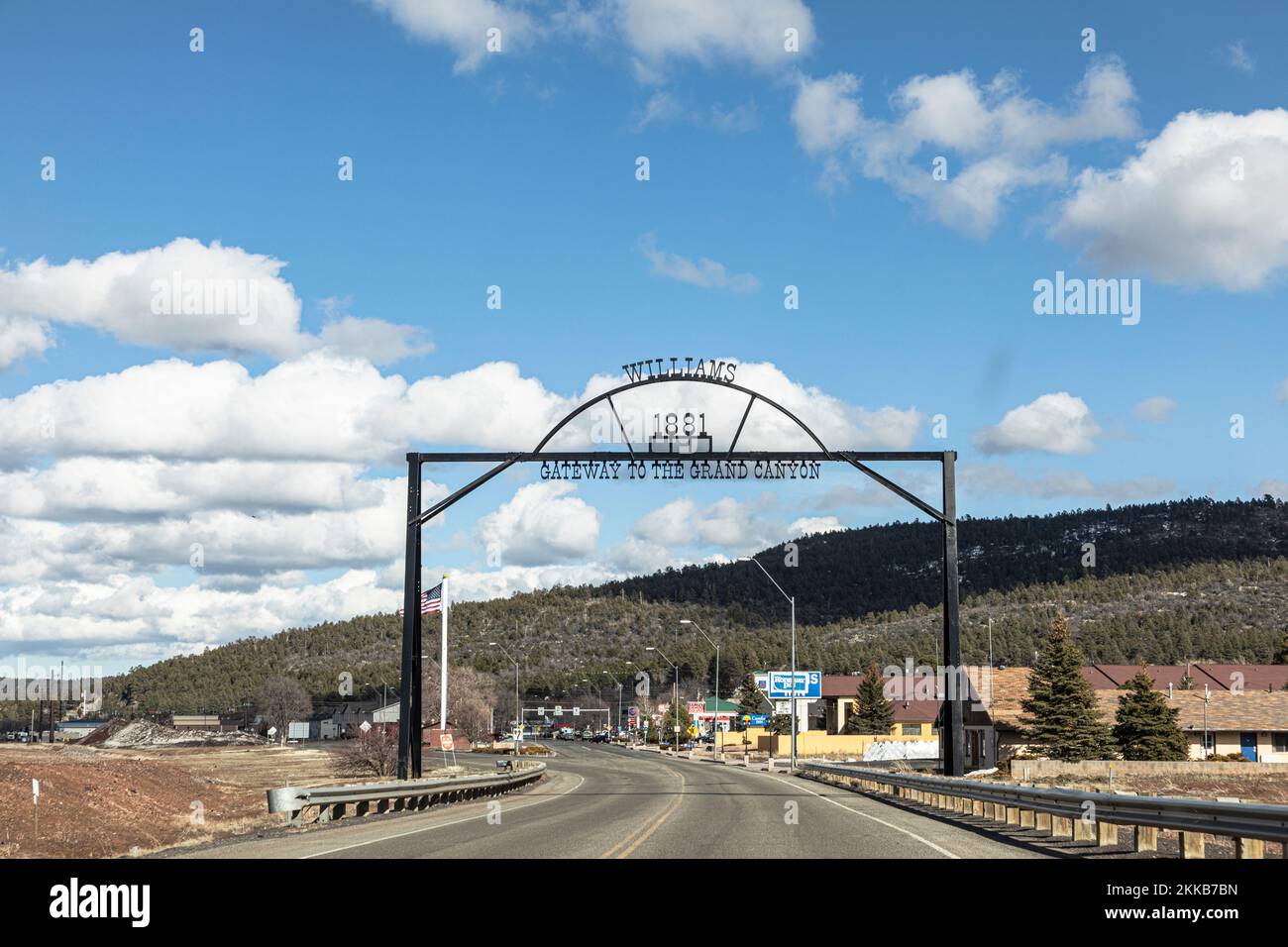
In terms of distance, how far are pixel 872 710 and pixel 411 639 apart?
87319 mm

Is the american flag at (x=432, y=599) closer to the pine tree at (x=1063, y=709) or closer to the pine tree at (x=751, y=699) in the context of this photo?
the pine tree at (x=1063, y=709)

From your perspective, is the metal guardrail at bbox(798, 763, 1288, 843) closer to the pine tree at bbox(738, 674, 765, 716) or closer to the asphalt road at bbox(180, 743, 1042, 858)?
the asphalt road at bbox(180, 743, 1042, 858)

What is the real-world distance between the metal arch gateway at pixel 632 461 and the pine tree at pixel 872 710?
81.8 m

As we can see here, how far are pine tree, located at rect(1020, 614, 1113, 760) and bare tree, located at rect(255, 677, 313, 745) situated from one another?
9577 cm

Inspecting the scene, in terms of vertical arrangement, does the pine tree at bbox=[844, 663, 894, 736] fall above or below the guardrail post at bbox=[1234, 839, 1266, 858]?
below

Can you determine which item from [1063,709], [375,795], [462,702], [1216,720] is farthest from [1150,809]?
[462,702]

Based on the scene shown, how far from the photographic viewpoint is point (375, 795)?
29.6 m

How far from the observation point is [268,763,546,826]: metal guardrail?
26.0 metres

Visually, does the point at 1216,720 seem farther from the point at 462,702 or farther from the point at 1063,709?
the point at 462,702

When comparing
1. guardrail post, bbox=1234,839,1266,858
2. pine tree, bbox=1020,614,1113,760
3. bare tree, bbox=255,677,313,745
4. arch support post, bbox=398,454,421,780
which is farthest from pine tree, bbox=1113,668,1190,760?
bare tree, bbox=255,677,313,745

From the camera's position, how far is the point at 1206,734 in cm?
9069
